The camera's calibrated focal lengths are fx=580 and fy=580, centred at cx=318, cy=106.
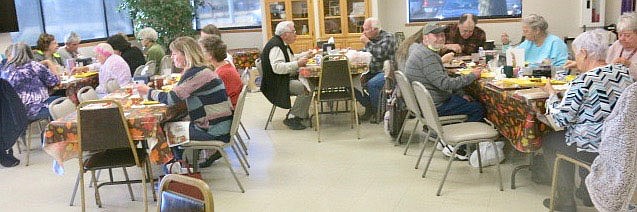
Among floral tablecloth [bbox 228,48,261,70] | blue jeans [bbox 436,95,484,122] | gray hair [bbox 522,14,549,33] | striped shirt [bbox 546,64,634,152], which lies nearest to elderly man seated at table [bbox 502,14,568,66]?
gray hair [bbox 522,14,549,33]

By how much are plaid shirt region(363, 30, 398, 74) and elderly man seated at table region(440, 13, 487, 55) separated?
55 cm

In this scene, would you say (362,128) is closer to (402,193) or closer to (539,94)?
(402,193)

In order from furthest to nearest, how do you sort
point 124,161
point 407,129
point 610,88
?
point 407,129, point 124,161, point 610,88

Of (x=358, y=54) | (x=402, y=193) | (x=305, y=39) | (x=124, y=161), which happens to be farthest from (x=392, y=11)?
(x=124, y=161)

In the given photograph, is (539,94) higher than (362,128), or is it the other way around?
(539,94)

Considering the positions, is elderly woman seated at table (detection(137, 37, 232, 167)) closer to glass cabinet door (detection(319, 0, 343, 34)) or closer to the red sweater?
the red sweater

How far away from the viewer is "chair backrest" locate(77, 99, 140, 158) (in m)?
3.25

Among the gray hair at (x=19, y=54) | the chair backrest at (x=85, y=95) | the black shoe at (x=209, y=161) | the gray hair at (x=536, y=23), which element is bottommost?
the black shoe at (x=209, y=161)

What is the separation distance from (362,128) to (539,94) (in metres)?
2.57

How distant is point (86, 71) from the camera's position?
20.3 ft

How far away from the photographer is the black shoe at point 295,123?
18.9ft

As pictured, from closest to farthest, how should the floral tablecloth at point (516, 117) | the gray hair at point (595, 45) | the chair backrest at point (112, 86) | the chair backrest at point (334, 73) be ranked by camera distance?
the gray hair at point (595, 45) < the floral tablecloth at point (516, 117) < the chair backrest at point (112, 86) < the chair backrest at point (334, 73)

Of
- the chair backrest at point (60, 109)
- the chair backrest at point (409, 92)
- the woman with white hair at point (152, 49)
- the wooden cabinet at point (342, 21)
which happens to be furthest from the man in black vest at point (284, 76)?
the wooden cabinet at point (342, 21)

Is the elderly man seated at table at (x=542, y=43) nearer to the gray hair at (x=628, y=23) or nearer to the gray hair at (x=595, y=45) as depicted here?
the gray hair at (x=628, y=23)
